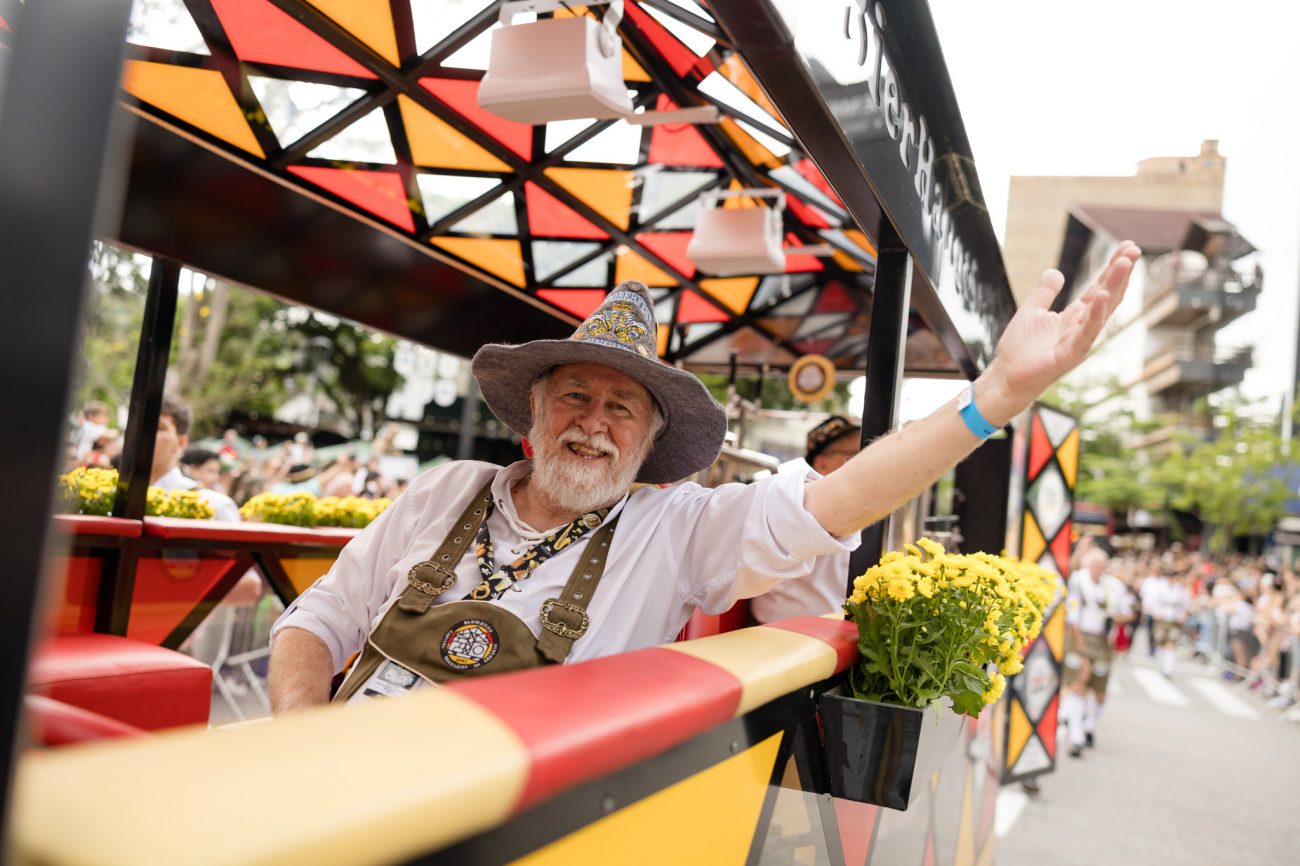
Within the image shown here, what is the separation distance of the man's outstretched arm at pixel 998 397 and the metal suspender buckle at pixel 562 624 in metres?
0.61

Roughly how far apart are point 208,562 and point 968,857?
3953 millimetres

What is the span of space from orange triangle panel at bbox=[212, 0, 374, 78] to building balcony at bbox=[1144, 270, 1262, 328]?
45374mm

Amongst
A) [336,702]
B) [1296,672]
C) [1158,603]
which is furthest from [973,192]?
[1158,603]

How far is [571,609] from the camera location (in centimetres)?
218

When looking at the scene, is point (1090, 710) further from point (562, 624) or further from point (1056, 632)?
point (562, 624)

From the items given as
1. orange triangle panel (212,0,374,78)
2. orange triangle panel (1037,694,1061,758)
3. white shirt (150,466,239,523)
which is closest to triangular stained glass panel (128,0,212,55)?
orange triangle panel (212,0,374,78)

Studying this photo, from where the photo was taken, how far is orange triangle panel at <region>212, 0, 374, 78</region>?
4.14 metres

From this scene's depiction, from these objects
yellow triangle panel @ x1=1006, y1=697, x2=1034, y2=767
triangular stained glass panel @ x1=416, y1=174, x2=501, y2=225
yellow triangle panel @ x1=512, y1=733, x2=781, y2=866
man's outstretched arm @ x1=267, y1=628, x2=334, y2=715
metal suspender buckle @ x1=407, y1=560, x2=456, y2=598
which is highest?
triangular stained glass panel @ x1=416, y1=174, x2=501, y2=225

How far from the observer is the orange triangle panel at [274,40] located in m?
4.14

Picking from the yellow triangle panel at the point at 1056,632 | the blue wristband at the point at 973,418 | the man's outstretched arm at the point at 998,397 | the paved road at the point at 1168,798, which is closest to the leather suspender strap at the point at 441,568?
the man's outstretched arm at the point at 998,397

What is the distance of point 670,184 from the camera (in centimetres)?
667

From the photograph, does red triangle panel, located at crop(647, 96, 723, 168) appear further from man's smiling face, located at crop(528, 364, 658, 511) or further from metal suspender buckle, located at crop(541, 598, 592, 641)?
metal suspender buckle, located at crop(541, 598, 592, 641)

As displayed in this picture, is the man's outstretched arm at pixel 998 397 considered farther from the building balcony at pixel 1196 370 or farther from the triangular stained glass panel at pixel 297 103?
the building balcony at pixel 1196 370

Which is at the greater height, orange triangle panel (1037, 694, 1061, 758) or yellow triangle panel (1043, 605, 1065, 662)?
yellow triangle panel (1043, 605, 1065, 662)
